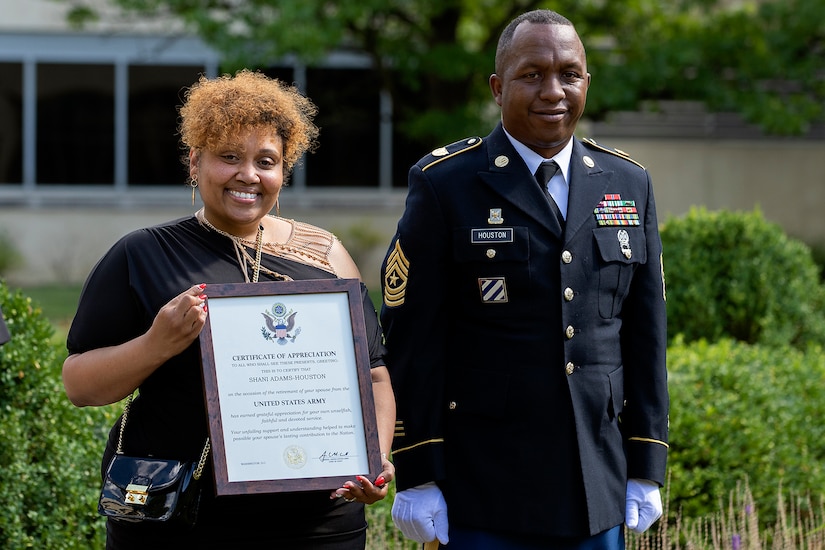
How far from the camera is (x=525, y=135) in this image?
3.14 metres

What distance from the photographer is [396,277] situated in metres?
3.13

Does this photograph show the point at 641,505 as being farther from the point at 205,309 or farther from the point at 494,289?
the point at 205,309

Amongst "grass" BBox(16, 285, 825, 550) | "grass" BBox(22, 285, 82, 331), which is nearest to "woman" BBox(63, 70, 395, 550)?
"grass" BBox(16, 285, 825, 550)

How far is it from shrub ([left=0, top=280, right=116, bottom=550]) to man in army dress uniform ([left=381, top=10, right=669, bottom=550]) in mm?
1796

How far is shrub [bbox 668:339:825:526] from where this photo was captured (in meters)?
5.30

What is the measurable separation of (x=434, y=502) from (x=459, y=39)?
13.0 meters

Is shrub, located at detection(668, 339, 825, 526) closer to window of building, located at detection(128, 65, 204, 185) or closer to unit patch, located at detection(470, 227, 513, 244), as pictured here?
unit patch, located at detection(470, 227, 513, 244)

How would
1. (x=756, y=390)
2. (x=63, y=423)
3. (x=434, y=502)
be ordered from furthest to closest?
(x=756, y=390), (x=63, y=423), (x=434, y=502)

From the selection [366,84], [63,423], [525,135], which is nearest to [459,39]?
[366,84]

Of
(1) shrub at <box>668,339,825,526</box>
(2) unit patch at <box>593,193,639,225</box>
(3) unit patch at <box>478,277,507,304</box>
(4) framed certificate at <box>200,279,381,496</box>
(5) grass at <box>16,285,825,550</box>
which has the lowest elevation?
(5) grass at <box>16,285,825,550</box>

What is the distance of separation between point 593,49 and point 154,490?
494 inches

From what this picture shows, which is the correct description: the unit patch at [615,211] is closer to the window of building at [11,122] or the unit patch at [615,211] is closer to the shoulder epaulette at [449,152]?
the shoulder epaulette at [449,152]

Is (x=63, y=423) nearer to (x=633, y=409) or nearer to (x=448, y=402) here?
(x=448, y=402)

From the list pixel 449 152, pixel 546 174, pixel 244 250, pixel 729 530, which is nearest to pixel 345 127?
pixel 729 530
